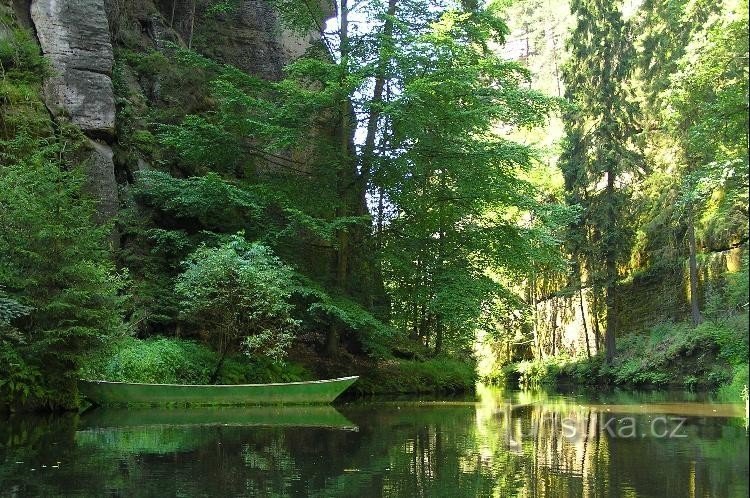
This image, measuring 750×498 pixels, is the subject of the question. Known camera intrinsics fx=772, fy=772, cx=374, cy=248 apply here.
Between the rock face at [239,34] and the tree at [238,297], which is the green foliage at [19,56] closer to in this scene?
the tree at [238,297]

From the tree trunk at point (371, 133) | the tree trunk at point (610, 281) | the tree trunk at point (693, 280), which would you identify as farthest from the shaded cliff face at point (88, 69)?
the tree trunk at point (693, 280)

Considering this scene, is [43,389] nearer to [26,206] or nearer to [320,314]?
[26,206]

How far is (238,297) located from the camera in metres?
18.2

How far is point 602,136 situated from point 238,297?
18.2 meters

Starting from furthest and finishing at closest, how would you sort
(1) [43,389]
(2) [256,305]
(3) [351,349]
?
1. (3) [351,349]
2. (2) [256,305]
3. (1) [43,389]

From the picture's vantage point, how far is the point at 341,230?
23.2 m

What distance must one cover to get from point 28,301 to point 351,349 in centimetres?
1224

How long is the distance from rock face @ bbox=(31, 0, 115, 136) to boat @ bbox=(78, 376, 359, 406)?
9.03 metres

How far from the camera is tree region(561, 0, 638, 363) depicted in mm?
29953

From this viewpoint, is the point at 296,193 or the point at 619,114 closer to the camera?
the point at 296,193

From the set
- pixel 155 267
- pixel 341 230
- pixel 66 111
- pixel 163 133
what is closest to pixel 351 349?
pixel 341 230

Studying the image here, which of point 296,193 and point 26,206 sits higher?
point 296,193

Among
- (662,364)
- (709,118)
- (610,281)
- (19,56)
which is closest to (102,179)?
(19,56)

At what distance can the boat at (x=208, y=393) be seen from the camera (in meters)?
16.3
